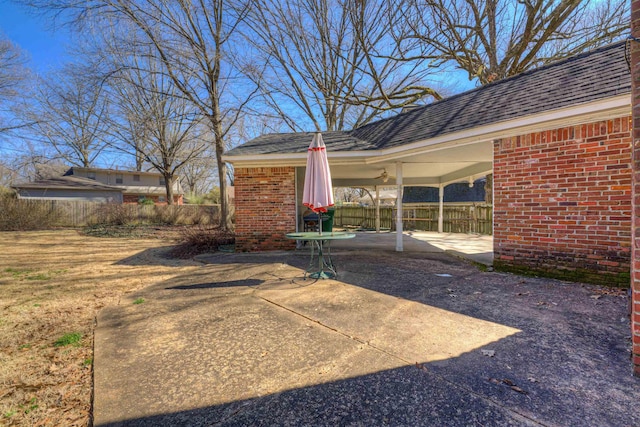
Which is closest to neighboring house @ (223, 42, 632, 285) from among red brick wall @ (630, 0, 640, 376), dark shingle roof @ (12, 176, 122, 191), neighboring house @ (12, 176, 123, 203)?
red brick wall @ (630, 0, 640, 376)

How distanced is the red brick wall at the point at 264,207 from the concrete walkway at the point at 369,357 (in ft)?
11.7

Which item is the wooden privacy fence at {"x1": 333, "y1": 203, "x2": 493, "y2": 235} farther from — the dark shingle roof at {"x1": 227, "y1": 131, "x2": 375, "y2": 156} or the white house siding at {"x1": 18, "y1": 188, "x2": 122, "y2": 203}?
the white house siding at {"x1": 18, "y1": 188, "x2": 122, "y2": 203}

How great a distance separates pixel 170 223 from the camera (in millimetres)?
19656

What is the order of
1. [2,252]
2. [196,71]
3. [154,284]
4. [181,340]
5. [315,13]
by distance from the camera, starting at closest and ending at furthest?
[181,340], [154,284], [2,252], [196,71], [315,13]

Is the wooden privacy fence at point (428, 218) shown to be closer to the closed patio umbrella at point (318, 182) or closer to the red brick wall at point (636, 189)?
the closed patio umbrella at point (318, 182)

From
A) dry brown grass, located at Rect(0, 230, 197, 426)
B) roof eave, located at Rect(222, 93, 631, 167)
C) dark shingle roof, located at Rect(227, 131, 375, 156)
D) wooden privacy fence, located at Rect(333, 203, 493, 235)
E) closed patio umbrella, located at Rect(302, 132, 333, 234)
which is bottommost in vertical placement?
dry brown grass, located at Rect(0, 230, 197, 426)

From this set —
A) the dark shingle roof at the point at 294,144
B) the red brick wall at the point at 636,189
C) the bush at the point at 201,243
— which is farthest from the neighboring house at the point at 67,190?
the red brick wall at the point at 636,189

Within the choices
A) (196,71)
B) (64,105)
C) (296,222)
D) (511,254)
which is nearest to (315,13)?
(196,71)

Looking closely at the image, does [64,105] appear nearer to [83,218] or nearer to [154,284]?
[83,218]

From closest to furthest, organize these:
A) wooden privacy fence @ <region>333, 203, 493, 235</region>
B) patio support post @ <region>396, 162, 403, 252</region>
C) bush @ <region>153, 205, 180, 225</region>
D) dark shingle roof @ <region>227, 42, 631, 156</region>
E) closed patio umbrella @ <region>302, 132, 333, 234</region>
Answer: dark shingle roof @ <region>227, 42, 631, 156</region> < closed patio umbrella @ <region>302, 132, 333, 234</region> < patio support post @ <region>396, 162, 403, 252</region> < wooden privacy fence @ <region>333, 203, 493, 235</region> < bush @ <region>153, 205, 180, 225</region>

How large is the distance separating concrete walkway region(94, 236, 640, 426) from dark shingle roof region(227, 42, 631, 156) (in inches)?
110

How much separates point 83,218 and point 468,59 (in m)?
21.7

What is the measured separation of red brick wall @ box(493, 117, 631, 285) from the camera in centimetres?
413

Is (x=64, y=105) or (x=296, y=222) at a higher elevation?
(x=64, y=105)
